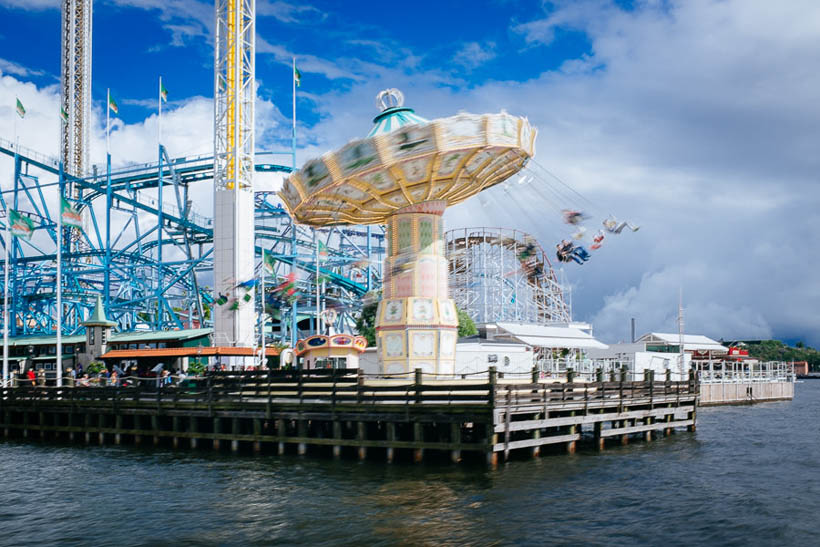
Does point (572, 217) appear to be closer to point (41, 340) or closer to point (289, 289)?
point (289, 289)

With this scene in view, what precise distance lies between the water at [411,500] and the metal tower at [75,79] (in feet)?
242

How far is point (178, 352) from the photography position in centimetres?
4344

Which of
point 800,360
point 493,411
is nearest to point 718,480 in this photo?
point 493,411

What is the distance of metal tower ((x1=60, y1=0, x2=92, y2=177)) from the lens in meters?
88.7

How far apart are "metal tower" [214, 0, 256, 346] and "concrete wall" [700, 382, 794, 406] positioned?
3047cm

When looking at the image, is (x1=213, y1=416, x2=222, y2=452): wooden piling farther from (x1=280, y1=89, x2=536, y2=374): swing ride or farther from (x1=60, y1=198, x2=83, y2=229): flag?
(x1=60, y1=198, x2=83, y2=229): flag

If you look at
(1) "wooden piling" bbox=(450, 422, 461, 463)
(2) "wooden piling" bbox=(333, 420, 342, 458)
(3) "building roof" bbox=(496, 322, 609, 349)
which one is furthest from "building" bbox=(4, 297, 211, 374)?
(1) "wooden piling" bbox=(450, 422, 461, 463)

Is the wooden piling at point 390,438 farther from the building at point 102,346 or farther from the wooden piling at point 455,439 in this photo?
the building at point 102,346

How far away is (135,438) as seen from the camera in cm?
2731

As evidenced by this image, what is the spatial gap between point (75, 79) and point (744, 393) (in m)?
78.0

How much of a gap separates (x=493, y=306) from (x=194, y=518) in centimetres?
4892

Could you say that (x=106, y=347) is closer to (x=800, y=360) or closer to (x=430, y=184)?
(x=430, y=184)

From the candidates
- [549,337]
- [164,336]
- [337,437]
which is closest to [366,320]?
[549,337]

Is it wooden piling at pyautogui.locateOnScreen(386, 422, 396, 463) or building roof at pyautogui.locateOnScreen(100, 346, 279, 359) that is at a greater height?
building roof at pyautogui.locateOnScreen(100, 346, 279, 359)
